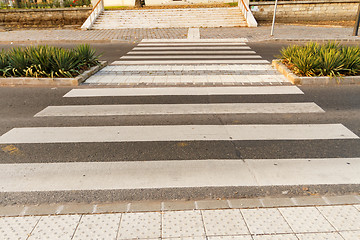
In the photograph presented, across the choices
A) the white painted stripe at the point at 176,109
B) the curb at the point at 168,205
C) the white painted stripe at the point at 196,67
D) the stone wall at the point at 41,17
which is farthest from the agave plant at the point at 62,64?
the stone wall at the point at 41,17

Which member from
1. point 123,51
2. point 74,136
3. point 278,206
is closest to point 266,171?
point 278,206

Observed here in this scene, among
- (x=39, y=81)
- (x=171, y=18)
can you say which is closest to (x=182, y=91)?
(x=39, y=81)

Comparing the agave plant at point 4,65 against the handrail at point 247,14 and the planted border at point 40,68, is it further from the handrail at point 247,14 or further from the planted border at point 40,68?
the handrail at point 247,14

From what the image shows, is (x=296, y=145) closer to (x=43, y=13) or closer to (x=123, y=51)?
(x=123, y=51)

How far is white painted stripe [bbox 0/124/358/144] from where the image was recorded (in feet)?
16.4

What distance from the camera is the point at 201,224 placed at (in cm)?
304

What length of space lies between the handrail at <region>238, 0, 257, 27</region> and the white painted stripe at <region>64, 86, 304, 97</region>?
14.3m

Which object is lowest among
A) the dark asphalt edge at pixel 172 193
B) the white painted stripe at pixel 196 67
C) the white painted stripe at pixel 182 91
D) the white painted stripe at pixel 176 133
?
the dark asphalt edge at pixel 172 193

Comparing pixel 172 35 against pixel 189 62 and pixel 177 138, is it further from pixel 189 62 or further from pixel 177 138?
pixel 177 138

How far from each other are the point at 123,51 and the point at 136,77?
527 cm

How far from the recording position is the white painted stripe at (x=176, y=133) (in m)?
5.01

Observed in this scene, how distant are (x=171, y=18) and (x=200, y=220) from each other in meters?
21.5

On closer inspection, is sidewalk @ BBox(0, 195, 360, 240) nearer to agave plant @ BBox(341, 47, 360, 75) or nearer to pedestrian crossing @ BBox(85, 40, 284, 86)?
pedestrian crossing @ BBox(85, 40, 284, 86)

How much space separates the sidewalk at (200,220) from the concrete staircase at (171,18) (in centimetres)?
1949
